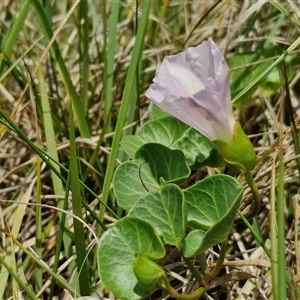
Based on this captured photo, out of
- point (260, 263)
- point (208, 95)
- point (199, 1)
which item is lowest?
point (260, 263)

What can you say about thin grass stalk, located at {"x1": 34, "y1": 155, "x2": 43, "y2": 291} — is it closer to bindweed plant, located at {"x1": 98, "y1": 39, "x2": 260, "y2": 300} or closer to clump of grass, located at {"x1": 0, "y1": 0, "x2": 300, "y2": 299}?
clump of grass, located at {"x1": 0, "y1": 0, "x2": 300, "y2": 299}

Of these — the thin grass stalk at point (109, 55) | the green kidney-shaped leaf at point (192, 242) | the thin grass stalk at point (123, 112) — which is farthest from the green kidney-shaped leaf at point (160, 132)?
the green kidney-shaped leaf at point (192, 242)

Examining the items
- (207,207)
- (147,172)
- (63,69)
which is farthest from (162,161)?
(63,69)

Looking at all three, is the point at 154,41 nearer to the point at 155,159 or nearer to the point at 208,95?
the point at 155,159

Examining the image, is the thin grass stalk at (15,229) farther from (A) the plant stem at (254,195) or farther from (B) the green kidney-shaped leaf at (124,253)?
(A) the plant stem at (254,195)

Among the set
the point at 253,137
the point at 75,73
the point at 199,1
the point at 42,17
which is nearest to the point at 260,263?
the point at 253,137

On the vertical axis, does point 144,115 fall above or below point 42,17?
below
